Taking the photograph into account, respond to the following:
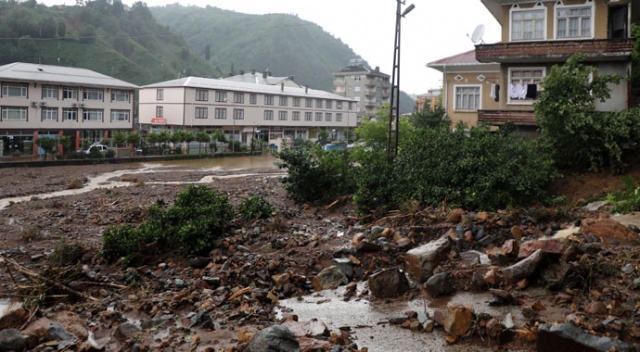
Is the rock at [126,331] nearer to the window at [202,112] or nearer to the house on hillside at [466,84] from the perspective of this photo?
the house on hillside at [466,84]

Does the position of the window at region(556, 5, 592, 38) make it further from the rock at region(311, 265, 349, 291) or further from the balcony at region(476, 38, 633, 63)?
the rock at region(311, 265, 349, 291)

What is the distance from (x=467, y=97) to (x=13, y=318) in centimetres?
2791

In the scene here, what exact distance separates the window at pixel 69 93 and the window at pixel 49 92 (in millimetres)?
902

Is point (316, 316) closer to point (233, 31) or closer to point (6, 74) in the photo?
point (6, 74)

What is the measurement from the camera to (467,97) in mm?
31656

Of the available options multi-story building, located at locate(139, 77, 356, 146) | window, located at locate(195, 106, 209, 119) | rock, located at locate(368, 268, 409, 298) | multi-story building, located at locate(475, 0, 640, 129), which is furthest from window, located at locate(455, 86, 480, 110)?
window, located at locate(195, 106, 209, 119)

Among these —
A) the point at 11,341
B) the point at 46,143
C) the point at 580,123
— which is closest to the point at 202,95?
the point at 46,143

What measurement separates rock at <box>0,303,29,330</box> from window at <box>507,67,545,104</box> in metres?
22.5

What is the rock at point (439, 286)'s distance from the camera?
9.60 metres

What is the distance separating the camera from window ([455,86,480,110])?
31.3 meters

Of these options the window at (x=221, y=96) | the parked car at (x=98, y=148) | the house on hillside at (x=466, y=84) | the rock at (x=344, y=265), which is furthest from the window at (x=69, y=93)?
the rock at (x=344, y=265)

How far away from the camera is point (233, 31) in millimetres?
155625

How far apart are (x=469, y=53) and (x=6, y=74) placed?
4094 centimetres

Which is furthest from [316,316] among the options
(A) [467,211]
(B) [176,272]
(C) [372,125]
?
(C) [372,125]
